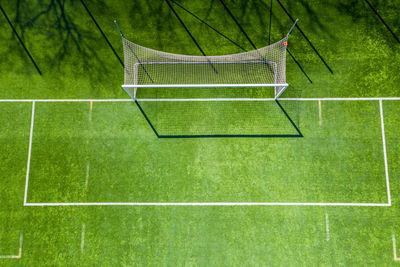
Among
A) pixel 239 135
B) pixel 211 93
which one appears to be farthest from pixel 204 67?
pixel 239 135

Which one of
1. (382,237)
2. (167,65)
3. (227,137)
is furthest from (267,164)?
(167,65)

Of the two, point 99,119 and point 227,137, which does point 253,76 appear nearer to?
point 227,137

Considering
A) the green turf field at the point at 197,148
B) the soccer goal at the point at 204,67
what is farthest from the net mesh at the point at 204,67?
the green turf field at the point at 197,148

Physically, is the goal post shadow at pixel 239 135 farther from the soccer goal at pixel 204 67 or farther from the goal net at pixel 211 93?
the soccer goal at pixel 204 67

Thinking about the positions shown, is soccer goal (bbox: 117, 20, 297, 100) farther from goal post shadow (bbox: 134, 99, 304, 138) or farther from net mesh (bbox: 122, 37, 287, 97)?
goal post shadow (bbox: 134, 99, 304, 138)

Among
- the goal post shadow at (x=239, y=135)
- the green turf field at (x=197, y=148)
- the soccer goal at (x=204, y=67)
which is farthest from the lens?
the soccer goal at (x=204, y=67)

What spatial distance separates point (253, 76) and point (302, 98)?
181cm

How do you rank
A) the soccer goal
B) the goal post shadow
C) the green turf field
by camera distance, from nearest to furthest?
1. the green turf field
2. the goal post shadow
3. the soccer goal

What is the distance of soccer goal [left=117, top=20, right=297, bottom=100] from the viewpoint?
8.45 m

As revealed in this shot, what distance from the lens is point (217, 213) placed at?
26.2 feet

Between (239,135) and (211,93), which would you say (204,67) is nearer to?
(211,93)

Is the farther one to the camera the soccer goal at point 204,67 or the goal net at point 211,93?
the soccer goal at point 204,67

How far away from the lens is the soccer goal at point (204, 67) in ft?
27.7

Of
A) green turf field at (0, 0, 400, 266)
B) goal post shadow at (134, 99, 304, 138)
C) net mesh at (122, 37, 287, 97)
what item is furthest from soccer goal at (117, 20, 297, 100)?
goal post shadow at (134, 99, 304, 138)
